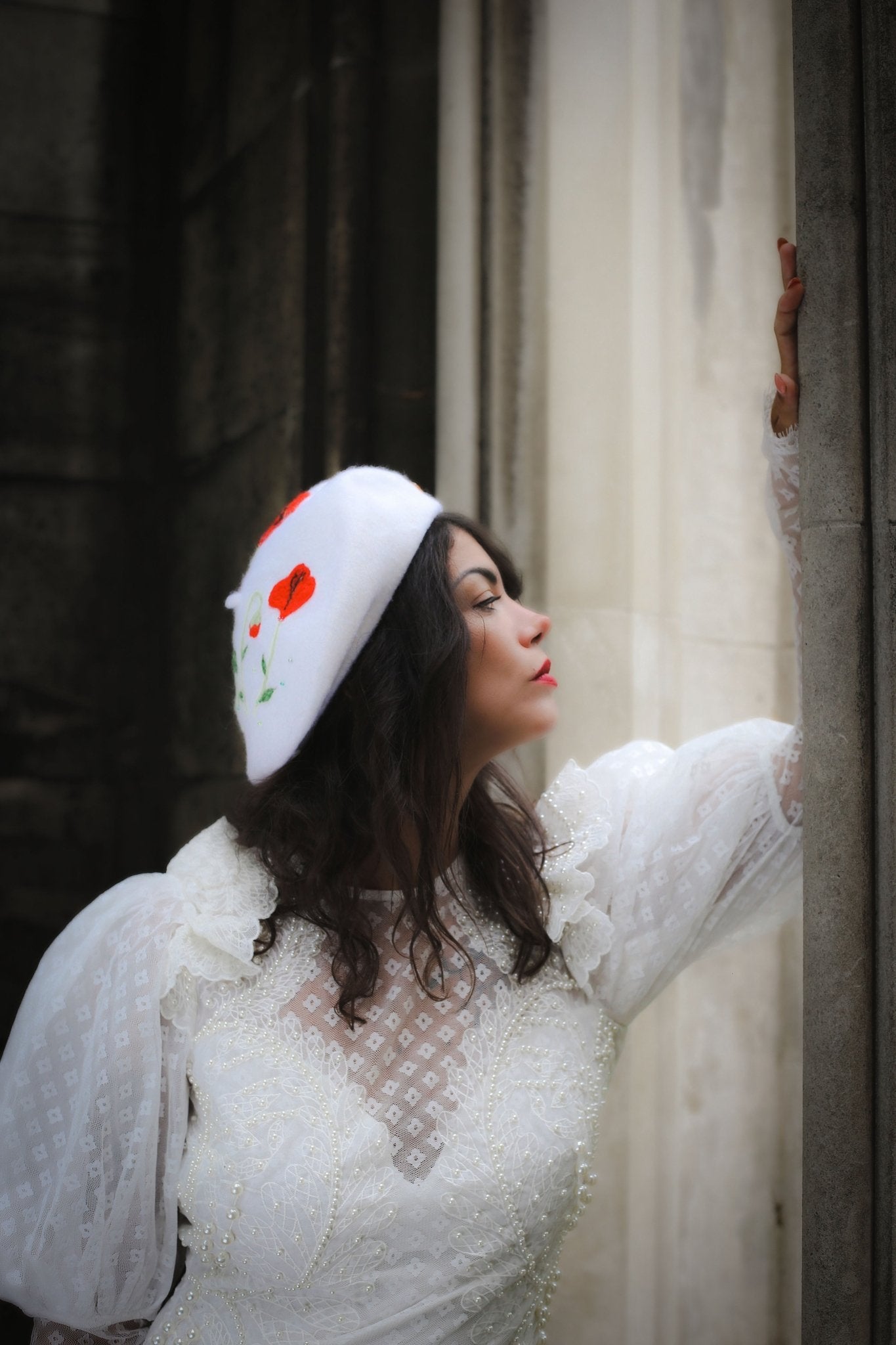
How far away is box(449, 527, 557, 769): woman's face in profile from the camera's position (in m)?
1.32

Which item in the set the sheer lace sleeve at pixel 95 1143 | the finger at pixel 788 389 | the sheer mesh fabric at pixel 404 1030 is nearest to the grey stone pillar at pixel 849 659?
the finger at pixel 788 389

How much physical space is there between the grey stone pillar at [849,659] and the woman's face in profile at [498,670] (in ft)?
1.37

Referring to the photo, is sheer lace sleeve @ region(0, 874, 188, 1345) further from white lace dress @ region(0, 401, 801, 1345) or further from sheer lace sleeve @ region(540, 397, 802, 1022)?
sheer lace sleeve @ region(540, 397, 802, 1022)

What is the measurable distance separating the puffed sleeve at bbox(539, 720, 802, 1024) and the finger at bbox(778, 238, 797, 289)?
1.71ft

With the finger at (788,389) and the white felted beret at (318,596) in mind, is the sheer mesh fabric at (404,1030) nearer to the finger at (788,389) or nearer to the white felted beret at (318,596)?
the white felted beret at (318,596)

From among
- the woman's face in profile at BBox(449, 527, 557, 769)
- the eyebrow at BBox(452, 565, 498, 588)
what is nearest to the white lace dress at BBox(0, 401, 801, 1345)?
the woman's face in profile at BBox(449, 527, 557, 769)

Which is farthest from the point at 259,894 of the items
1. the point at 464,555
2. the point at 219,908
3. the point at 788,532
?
the point at 788,532

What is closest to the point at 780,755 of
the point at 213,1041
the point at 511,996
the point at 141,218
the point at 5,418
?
→ the point at 511,996

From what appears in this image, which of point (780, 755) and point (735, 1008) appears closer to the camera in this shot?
point (780, 755)

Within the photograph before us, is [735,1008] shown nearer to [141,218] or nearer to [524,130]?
[524,130]

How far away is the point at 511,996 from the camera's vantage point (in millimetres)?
1364

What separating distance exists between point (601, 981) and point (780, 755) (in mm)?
376

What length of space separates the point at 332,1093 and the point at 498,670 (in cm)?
54

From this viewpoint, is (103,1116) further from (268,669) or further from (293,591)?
(293,591)
